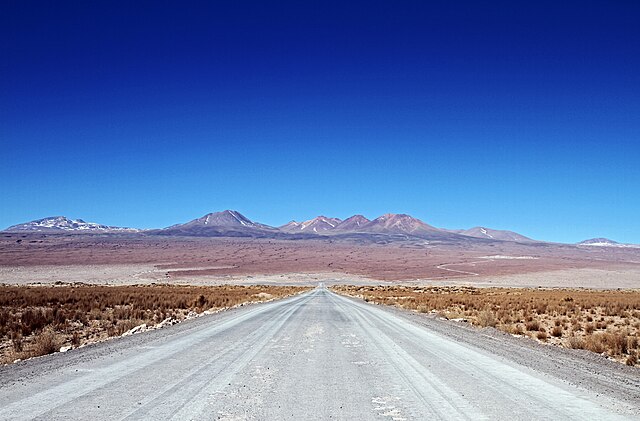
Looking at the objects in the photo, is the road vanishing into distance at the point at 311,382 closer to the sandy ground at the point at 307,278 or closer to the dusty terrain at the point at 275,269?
the dusty terrain at the point at 275,269

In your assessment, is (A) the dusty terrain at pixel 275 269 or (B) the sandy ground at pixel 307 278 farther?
(A) the dusty terrain at pixel 275 269

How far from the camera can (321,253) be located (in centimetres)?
19750

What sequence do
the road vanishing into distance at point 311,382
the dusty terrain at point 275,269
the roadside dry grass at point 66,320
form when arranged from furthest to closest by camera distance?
1. the dusty terrain at point 275,269
2. the roadside dry grass at point 66,320
3. the road vanishing into distance at point 311,382

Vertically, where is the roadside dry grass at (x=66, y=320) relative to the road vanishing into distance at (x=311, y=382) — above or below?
below

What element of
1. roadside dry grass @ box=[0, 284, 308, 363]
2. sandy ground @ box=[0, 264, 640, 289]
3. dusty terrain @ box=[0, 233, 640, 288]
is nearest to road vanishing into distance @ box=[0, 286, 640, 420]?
roadside dry grass @ box=[0, 284, 308, 363]

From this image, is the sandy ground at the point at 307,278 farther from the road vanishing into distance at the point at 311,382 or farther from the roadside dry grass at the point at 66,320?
the road vanishing into distance at the point at 311,382

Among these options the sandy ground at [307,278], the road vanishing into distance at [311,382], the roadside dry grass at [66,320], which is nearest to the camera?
the road vanishing into distance at [311,382]

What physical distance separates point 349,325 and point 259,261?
14159 centimetres

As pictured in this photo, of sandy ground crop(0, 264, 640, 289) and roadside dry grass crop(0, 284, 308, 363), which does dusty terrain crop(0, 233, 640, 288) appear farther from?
roadside dry grass crop(0, 284, 308, 363)

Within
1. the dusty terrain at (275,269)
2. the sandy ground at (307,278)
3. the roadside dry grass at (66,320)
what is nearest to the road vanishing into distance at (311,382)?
the roadside dry grass at (66,320)

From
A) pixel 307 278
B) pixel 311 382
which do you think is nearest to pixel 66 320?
pixel 311 382

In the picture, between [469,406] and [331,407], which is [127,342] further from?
[469,406]

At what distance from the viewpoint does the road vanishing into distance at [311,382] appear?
5.85 m

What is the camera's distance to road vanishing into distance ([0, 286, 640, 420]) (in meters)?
5.85
